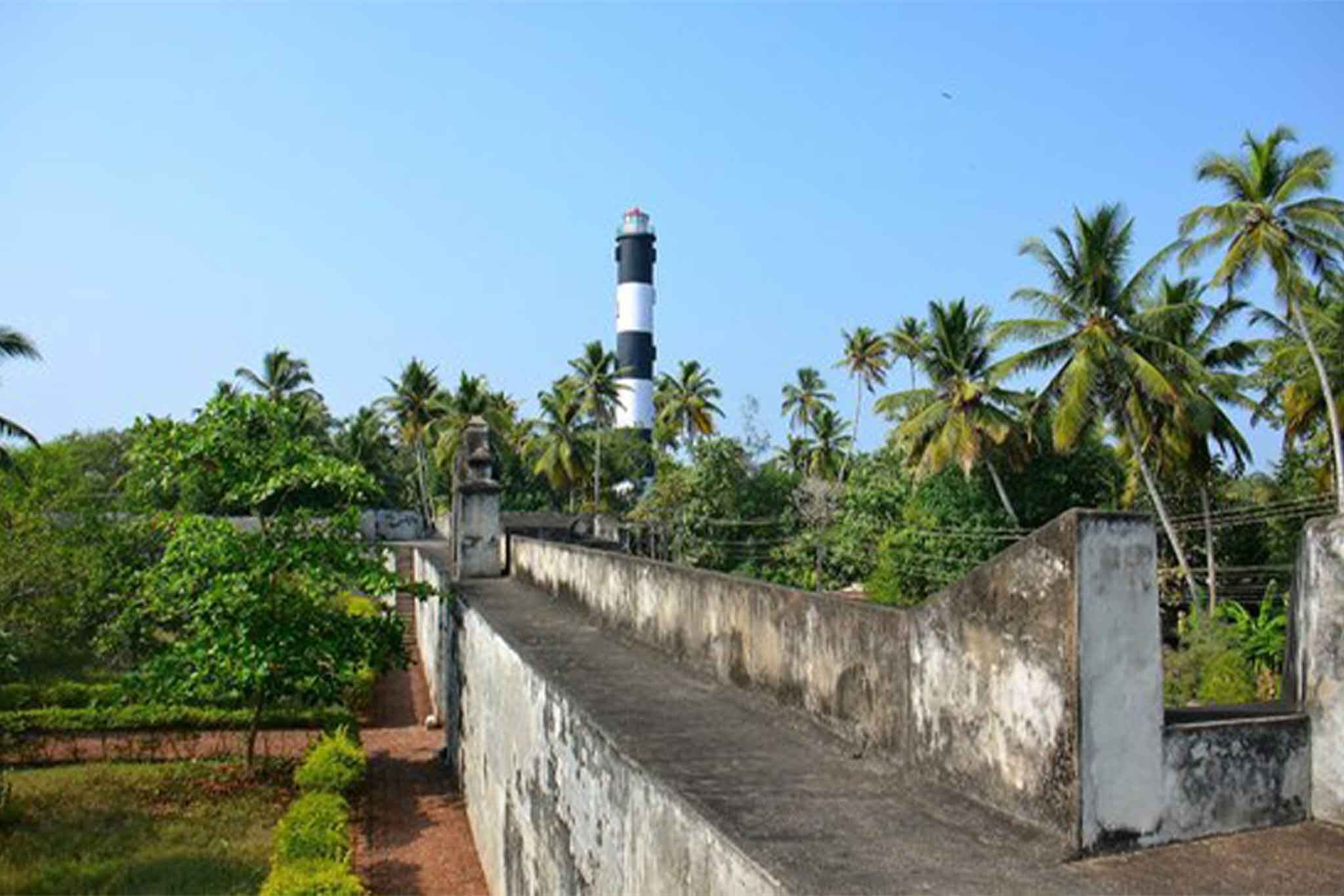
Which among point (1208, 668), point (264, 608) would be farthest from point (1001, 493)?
point (264, 608)

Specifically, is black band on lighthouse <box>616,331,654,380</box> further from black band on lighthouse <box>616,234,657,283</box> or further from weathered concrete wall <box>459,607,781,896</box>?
weathered concrete wall <box>459,607,781,896</box>

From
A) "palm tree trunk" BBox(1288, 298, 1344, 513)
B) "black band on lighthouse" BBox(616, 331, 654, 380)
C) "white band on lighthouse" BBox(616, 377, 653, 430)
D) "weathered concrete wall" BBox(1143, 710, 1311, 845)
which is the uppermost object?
"black band on lighthouse" BBox(616, 331, 654, 380)

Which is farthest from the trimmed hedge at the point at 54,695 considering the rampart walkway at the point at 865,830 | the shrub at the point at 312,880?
the rampart walkway at the point at 865,830

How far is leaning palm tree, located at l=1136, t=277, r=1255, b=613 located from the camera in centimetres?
2019

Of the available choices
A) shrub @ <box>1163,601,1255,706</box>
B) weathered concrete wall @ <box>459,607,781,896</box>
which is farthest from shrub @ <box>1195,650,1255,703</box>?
weathered concrete wall @ <box>459,607,781,896</box>

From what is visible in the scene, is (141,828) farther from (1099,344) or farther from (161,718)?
(1099,344)

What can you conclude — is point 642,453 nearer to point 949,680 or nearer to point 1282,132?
point 1282,132

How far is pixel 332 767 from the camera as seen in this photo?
10.4 m

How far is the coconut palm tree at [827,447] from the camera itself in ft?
150

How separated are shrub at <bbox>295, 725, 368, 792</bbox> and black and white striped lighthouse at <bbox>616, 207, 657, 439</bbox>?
110 ft

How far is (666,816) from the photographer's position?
11.2ft

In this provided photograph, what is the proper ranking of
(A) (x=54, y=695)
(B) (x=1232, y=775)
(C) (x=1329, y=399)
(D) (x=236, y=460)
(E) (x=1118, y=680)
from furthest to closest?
1. (C) (x=1329, y=399)
2. (A) (x=54, y=695)
3. (D) (x=236, y=460)
4. (B) (x=1232, y=775)
5. (E) (x=1118, y=680)

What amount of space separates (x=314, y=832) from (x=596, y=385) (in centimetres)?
3148

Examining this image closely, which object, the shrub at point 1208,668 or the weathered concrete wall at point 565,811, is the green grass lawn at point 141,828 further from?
the shrub at point 1208,668
